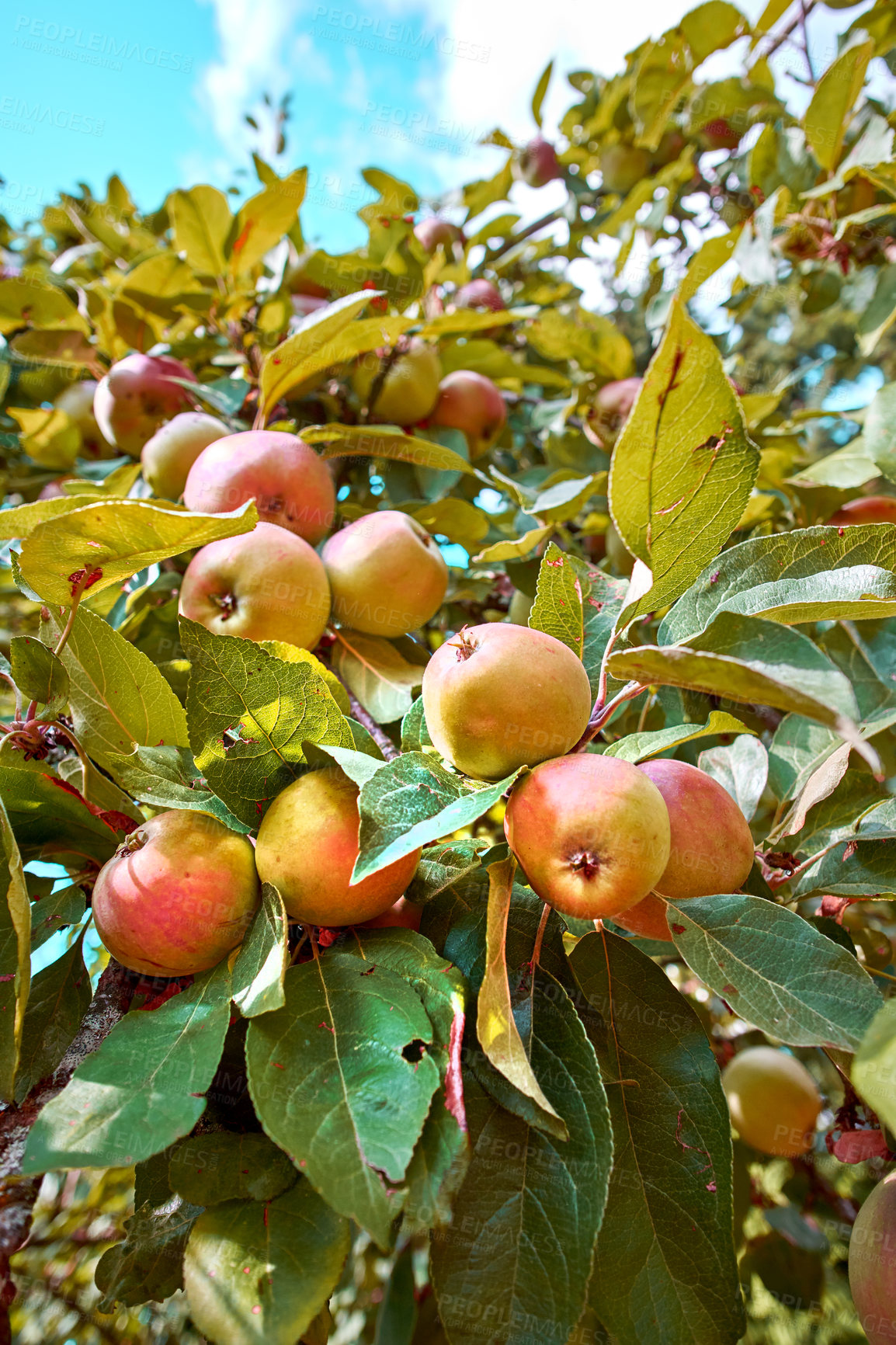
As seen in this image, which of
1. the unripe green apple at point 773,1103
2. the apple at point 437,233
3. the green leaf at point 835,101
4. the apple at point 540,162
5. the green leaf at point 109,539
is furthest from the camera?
the apple at point 540,162

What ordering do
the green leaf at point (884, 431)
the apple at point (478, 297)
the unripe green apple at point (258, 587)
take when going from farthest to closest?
the apple at point (478, 297) → the green leaf at point (884, 431) → the unripe green apple at point (258, 587)

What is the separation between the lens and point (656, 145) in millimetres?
2965

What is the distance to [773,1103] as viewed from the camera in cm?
232

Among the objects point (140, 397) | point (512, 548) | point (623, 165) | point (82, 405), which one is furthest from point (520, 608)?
point (623, 165)

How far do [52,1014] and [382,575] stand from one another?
83 cm

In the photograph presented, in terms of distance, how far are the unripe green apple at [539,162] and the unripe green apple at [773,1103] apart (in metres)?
3.40

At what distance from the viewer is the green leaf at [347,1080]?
728mm

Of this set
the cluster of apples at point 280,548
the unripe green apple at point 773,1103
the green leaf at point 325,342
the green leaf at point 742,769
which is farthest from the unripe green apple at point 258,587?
the unripe green apple at point 773,1103

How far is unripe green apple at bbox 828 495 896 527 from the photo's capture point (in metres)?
2.08

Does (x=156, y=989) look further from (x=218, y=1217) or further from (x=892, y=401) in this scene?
(x=892, y=401)

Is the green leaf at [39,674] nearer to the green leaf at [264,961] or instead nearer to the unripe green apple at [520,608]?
the green leaf at [264,961]

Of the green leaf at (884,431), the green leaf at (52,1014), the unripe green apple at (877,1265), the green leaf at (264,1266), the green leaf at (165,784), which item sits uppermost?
the green leaf at (884,431)

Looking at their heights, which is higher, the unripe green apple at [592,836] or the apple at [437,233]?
the apple at [437,233]

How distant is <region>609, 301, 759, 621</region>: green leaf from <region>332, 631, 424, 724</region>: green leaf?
0.51 meters
